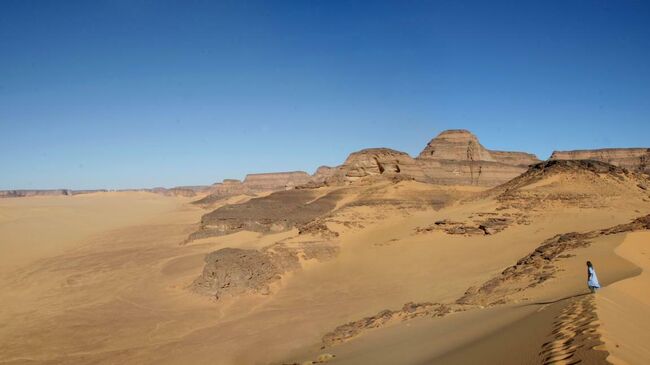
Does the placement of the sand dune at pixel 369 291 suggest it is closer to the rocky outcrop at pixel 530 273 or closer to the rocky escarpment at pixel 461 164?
the rocky outcrop at pixel 530 273

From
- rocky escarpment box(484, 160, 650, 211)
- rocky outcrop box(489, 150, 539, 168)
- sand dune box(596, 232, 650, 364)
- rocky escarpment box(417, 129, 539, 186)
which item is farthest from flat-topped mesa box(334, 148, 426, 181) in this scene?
sand dune box(596, 232, 650, 364)

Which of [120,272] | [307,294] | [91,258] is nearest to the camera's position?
[307,294]

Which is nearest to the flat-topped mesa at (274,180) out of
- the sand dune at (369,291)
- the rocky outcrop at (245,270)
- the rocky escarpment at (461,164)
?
the rocky escarpment at (461,164)

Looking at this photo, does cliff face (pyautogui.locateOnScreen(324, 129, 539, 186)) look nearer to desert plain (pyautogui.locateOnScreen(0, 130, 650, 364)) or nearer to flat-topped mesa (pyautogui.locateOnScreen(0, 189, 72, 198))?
desert plain (pyautogui.locateOnScreen(0, 130, 650, 364))

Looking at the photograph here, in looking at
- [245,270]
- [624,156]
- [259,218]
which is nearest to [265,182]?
[624,156]

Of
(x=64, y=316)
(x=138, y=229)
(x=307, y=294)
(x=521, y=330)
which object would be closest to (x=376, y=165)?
(x=138, y=229)

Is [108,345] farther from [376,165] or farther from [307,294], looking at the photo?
[376,165]
